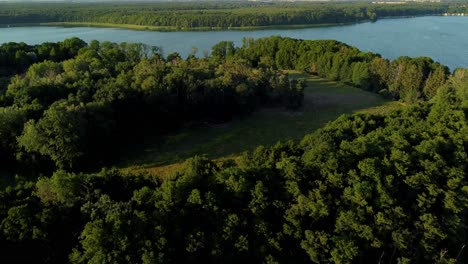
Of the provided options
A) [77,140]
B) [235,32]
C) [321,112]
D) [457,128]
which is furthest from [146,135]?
[235,32]

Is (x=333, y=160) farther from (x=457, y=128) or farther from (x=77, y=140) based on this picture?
(x=77, y=140)

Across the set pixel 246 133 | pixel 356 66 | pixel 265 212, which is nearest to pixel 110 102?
pixel 246 133

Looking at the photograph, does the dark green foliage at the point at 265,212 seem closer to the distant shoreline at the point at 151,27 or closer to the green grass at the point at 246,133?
the green grass at the point at 246,133

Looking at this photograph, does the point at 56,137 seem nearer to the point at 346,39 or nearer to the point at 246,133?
the point at 246,133

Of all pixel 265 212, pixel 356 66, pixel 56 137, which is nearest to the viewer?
pixel 265 212

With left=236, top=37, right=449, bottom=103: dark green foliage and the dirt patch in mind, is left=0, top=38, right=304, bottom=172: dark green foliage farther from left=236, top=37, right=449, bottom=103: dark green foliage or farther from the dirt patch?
left=236, top=37, right=449, bottom=103: dark green foliage

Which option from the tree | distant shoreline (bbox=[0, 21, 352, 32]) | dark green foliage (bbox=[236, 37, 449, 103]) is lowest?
the tree

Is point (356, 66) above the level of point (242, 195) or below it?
above

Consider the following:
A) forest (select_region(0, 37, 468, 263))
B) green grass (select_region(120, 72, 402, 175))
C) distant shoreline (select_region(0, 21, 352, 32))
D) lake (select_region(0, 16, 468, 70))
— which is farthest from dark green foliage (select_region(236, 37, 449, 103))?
distant shoreline (select_region(0, 21, 352, 32))
